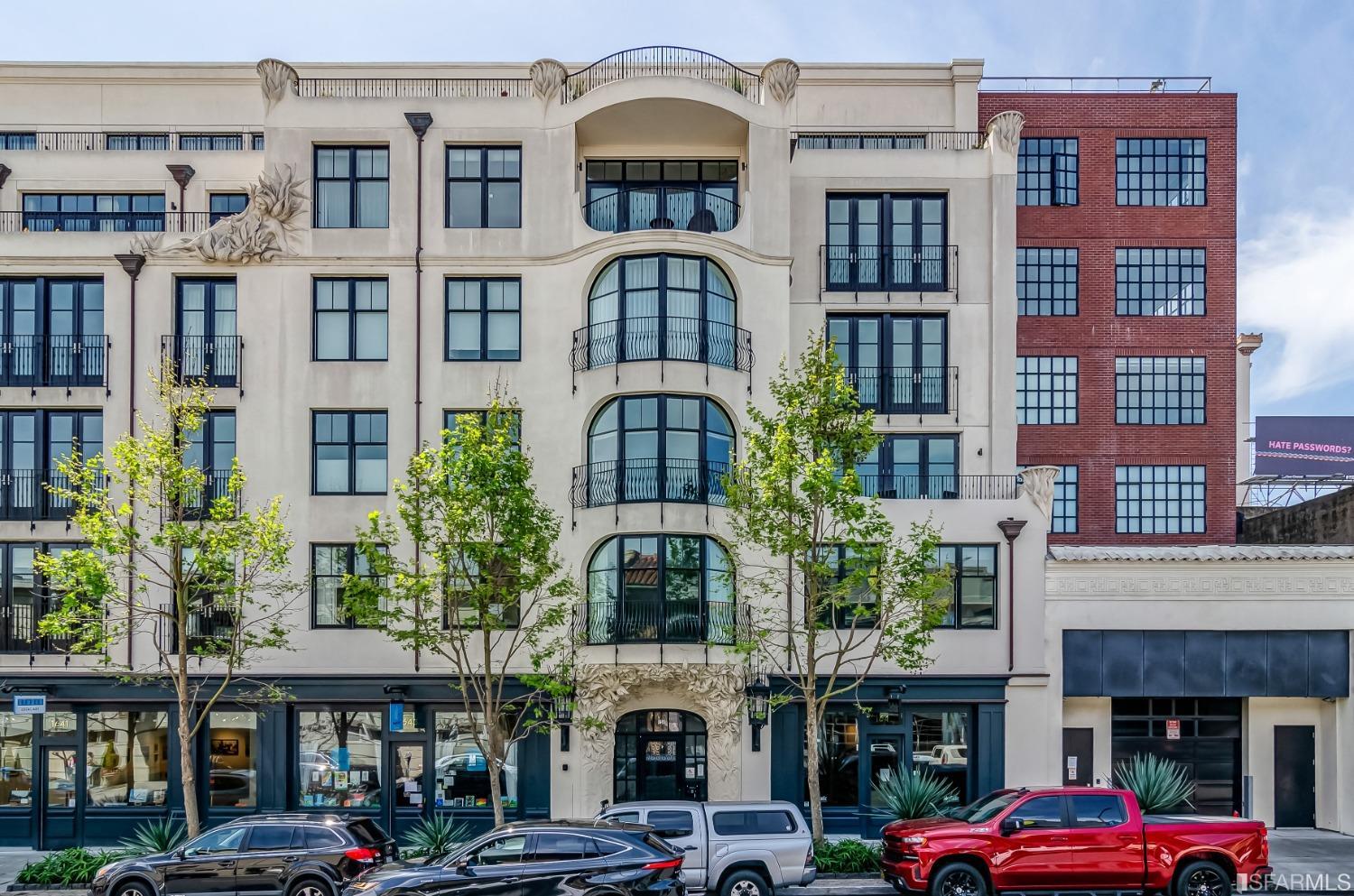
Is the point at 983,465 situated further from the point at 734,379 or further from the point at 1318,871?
the point at 1318,871

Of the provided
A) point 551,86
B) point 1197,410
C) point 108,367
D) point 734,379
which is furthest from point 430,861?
point 1197,410

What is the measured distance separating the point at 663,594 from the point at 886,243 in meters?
10.1

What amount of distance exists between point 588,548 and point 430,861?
30.2ft

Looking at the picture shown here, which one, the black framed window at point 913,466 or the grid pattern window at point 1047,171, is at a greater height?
the grid pattern window at point 1047,171

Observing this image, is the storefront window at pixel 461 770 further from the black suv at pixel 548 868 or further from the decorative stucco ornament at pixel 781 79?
the decorative stucco ornament at pixel 781 79

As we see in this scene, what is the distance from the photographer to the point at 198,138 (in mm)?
31156

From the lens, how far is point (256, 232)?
2667 cm

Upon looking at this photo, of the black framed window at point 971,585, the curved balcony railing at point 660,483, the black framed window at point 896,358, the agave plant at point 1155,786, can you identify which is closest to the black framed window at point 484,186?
the curved balcony railing at point 660,483

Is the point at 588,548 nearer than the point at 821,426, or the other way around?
the point at 821,426

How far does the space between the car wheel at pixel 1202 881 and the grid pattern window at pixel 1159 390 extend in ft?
50.5

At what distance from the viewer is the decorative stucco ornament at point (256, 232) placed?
26.6 metres

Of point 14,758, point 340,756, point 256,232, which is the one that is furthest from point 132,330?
point 340,756

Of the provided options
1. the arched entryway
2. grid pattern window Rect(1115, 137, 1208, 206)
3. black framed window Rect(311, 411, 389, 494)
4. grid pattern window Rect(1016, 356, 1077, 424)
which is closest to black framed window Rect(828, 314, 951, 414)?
grid pattern window Rect(1016, 356, 1077, 424)

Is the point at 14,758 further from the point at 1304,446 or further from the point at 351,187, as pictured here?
the point at 1304,446
